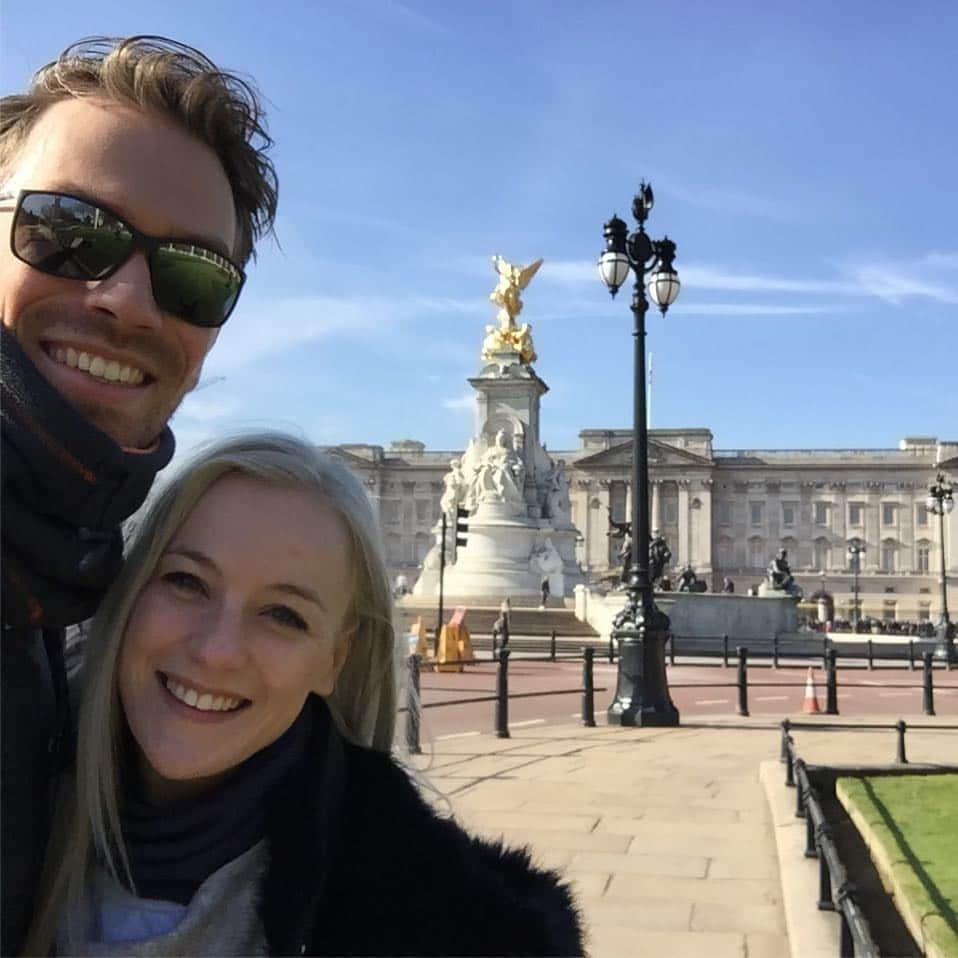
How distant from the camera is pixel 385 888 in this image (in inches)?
64.7

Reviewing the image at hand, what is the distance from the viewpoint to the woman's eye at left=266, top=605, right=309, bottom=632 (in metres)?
1.79

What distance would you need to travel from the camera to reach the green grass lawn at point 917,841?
4.99 metres

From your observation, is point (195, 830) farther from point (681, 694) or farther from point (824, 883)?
point (681, 694)

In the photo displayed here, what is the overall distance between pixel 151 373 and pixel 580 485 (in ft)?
376

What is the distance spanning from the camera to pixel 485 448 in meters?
51.2

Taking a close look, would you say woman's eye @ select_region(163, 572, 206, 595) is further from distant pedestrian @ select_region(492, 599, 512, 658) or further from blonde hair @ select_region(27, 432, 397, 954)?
distant pedestrian @ select_region(492, 599, 512, 658)

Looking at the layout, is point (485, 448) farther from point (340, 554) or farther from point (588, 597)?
point (340, 554)

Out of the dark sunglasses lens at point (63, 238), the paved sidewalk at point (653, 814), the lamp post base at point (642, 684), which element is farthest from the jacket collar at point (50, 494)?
the lamp post base at point (642, 684)

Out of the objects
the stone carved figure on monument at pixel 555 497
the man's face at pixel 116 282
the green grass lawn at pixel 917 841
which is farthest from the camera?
the stone carved figure on monument at pixel 555 497

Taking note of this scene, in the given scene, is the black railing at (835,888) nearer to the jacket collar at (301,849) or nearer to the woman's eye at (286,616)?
the jacket collar at (301,849)

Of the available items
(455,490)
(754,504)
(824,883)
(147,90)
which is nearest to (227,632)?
(147,90)

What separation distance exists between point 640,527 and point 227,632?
13.6 meters

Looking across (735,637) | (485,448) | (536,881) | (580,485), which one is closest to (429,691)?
(536,881)

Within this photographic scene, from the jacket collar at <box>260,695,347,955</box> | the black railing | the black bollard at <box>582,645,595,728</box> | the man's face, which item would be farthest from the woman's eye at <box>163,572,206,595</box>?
the black bollard at <box>582,645,595,728</box>
